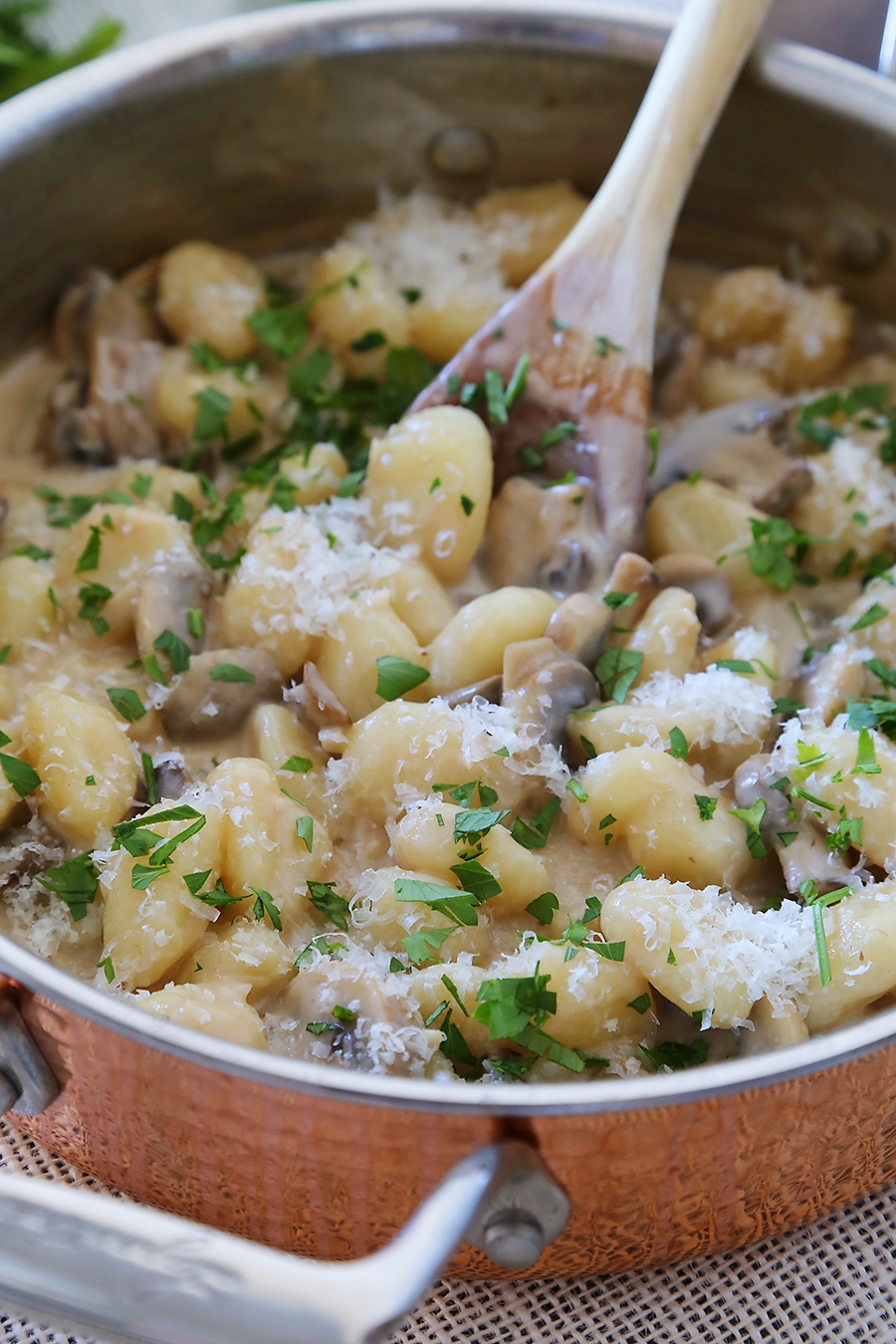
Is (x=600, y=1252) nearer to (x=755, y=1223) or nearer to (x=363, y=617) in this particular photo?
(x=755, y=1223)

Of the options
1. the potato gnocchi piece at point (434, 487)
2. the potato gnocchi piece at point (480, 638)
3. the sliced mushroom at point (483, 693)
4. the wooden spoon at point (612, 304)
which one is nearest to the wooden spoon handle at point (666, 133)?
the wooden spoon at point (612, 304)

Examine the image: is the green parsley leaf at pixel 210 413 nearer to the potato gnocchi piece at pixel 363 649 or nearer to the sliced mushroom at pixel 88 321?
the sliced mushroom at pixel 88 321

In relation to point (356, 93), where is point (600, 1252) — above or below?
below

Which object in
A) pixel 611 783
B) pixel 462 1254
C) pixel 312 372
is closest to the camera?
pixel 462 1254

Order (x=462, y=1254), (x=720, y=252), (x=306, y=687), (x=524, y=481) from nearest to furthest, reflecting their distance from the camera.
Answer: (x=462, y=1254) < (x=306, y=687) < (x=524, y=481) < (x=720, y=252)

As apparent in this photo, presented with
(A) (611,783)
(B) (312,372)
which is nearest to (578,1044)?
(A) (611,783)
